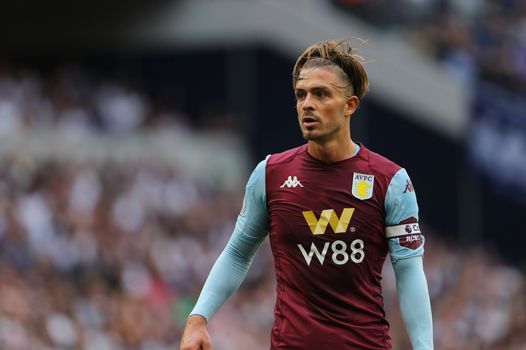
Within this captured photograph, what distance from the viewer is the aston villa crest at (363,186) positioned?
5.19 meters

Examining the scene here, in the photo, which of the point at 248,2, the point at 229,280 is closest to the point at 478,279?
the point at 248,2

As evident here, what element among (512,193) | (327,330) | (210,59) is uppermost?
(210,59)

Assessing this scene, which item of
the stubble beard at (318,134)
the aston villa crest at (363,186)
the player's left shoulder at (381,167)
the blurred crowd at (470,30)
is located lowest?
the aston villa crest at (363,186)

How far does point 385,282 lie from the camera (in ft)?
56.4

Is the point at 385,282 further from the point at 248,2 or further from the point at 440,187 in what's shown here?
the point at 248,2

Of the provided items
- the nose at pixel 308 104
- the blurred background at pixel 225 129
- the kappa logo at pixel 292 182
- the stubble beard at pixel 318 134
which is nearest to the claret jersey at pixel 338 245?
the kappa logo at pixel 292 182

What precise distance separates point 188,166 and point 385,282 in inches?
176

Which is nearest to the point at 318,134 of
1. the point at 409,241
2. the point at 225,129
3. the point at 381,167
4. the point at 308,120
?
the point at 308,120

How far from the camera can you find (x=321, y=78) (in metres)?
5.17

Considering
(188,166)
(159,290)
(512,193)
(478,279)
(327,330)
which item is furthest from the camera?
(512,193)

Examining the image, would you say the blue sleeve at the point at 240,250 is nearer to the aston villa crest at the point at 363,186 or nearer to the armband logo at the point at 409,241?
the aston villa crest at the point at 363,186

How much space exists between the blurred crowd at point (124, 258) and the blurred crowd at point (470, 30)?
9.58 ft

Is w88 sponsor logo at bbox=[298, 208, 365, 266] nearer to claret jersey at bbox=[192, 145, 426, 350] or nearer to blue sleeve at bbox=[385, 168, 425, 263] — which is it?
claret jersey at bbox=[192, 145, 426, 350]

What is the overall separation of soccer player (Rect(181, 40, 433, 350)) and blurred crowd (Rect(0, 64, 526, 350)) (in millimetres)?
6048
